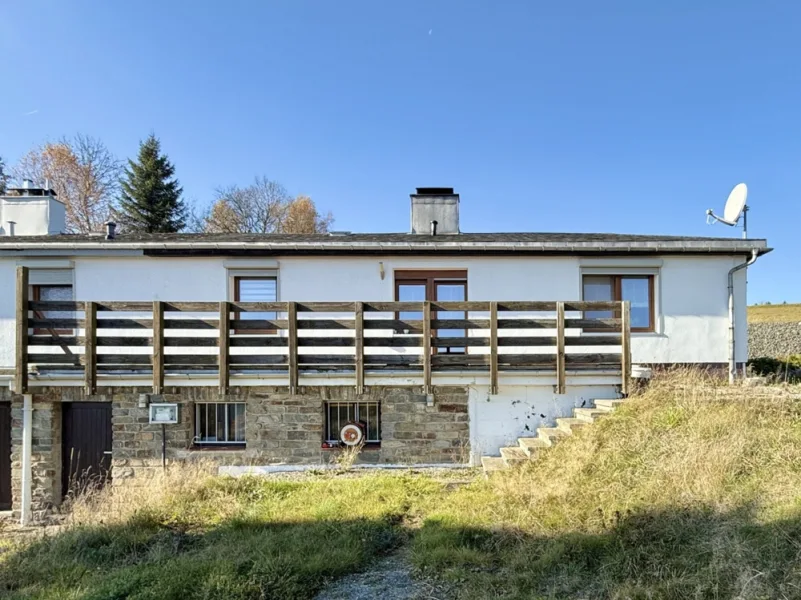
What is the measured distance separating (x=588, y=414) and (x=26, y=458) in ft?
31.2

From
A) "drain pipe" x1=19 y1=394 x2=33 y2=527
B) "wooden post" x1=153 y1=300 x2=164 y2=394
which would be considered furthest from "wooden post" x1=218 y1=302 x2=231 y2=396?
"drain pipe" x1=19 y1=394 x2=33 y2=527

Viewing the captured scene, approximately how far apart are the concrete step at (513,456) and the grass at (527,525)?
0.34m

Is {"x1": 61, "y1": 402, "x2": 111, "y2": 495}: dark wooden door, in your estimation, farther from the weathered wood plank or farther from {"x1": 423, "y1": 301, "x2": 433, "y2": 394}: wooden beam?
the weathered wood plank

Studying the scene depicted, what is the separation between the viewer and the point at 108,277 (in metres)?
8.15

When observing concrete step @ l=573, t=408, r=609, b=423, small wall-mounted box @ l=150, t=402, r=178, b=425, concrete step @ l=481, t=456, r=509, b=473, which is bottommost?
concrete step @ l=481, t=456, r=509, b=473

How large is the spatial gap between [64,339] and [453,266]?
679 cm

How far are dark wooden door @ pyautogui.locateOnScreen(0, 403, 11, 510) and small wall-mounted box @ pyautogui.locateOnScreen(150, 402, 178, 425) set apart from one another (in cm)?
289

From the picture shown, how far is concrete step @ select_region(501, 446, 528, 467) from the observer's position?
6230 mm

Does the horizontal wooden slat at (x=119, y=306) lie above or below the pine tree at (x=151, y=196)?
below

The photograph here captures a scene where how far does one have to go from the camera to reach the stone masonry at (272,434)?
24.1ft

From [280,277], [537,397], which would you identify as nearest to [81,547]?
[280,277]

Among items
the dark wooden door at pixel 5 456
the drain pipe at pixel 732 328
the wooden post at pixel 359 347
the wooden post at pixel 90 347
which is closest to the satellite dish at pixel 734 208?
the drain pipe at pixel 732 328

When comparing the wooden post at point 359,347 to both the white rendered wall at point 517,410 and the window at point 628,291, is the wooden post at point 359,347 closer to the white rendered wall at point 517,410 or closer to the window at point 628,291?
the white rendered wall at point 517,410

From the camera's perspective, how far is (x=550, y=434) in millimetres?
6477
